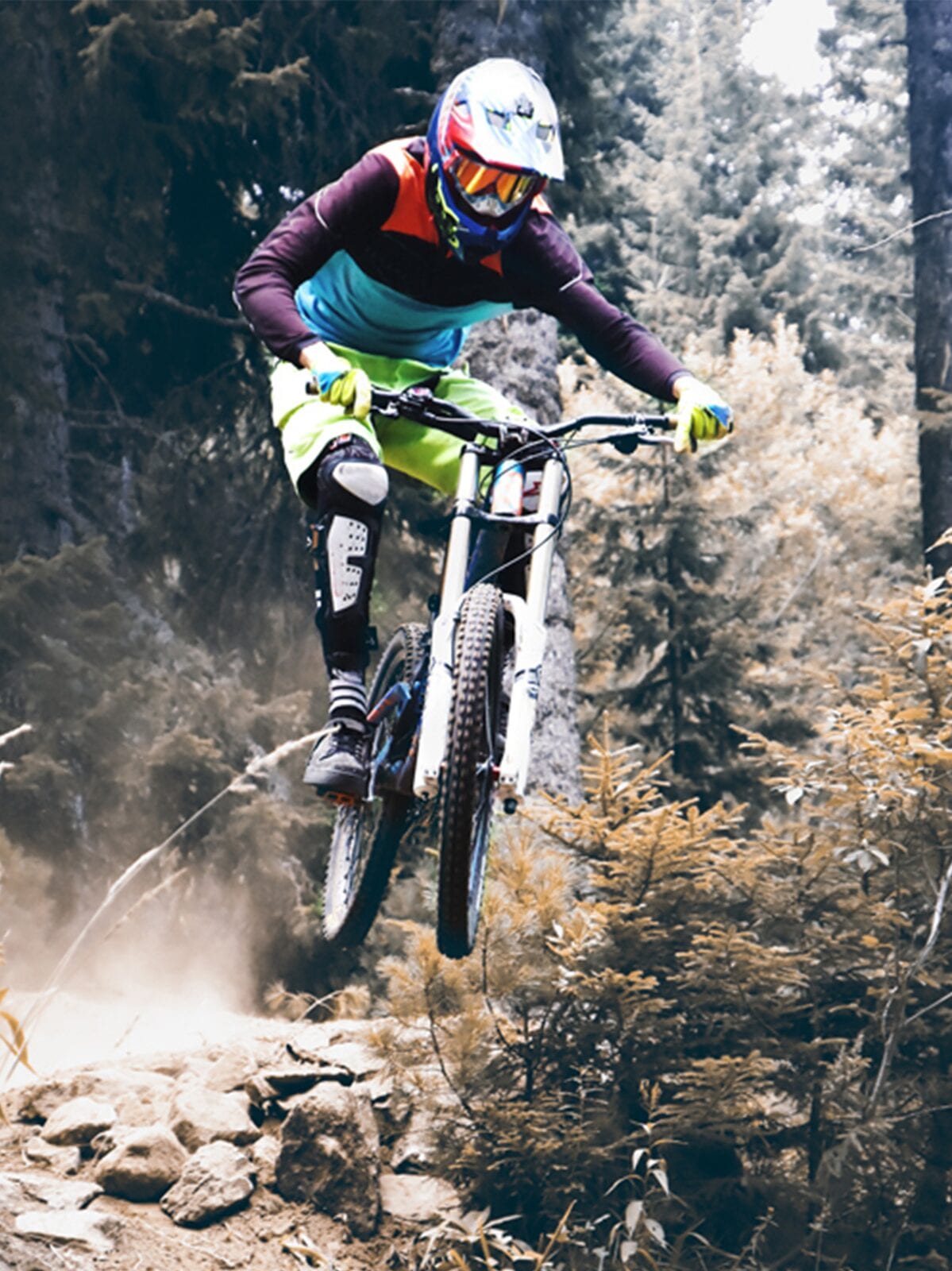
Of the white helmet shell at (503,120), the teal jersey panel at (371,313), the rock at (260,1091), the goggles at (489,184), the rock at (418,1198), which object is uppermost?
the white helmet shell at (503,120)

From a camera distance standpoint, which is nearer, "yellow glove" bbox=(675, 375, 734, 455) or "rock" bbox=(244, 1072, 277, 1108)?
"yellow glove" bbox=(675, 375, 734, 455)

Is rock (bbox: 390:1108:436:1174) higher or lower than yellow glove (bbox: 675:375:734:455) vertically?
lower

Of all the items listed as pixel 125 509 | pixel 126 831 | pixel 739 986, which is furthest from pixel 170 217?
pixel 739 986

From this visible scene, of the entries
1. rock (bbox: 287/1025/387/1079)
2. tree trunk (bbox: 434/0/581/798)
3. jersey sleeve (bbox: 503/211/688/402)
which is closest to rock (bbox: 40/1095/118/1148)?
rock (bbox: 287/1025/387/1079)

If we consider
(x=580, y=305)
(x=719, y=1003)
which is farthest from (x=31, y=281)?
(x=719, y=1003)

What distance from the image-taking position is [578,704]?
9.74 m

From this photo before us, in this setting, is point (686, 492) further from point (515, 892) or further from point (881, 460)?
point (881, 460)

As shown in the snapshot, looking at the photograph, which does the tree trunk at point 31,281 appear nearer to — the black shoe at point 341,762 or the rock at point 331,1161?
the rock at point 331,1161

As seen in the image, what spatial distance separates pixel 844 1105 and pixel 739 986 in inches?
25.9

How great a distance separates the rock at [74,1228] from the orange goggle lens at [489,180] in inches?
126

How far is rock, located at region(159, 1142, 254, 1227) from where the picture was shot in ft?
16.4

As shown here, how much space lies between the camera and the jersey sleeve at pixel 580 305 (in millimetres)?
3725

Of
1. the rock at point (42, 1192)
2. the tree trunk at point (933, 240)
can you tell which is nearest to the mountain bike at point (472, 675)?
the rock at point (42, 1192)

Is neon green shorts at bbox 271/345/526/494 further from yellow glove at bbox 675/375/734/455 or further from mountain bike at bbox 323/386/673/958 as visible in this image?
yellow glove at bbox 675/375/734/455
